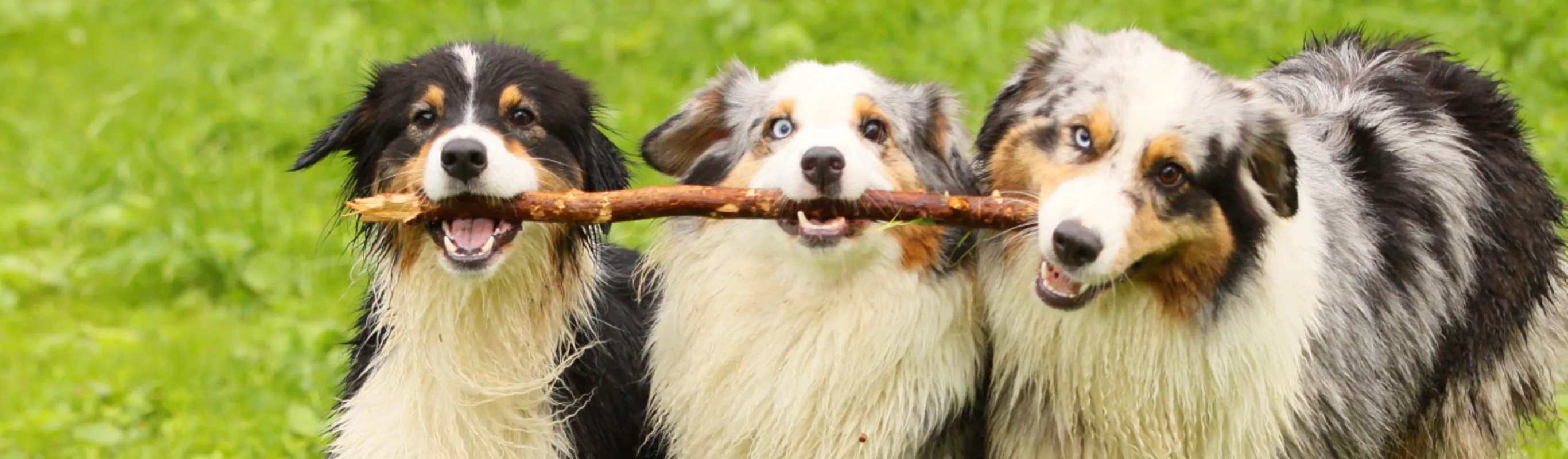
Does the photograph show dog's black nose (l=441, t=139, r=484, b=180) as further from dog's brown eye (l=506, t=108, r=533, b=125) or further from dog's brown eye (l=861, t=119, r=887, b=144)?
dog's brown eye (l=861, t=119, r=887, b=144)

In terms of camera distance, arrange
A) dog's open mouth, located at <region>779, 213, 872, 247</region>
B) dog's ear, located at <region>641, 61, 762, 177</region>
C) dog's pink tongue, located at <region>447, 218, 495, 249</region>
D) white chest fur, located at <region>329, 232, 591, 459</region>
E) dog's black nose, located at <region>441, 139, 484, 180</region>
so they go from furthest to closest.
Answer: dog's ear, located at <region>641, 61, 762, 177</region> → white chest fur, located at <region>329, 232, 591, 459</region> → dog's pink tongue, located at <region>447, 218, 495, 249</region> → dog's open mouth, located at <region>779, 213, 872, 247</region> → dog's black nose, located at <region>441, 139, 484, 180</region>

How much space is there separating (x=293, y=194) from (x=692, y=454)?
5.10m

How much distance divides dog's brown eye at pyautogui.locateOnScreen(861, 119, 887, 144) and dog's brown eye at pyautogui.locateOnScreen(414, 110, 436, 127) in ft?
4.07

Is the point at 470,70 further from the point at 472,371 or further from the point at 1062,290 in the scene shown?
the point at 1062,290

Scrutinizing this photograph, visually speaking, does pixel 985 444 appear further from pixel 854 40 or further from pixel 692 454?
pixel 854 40

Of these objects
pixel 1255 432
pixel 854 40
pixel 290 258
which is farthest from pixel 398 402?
pixel 854 40

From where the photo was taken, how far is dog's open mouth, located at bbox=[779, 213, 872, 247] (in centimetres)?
470

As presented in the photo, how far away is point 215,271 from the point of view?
8.75 meters

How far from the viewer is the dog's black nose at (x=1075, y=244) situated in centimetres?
414

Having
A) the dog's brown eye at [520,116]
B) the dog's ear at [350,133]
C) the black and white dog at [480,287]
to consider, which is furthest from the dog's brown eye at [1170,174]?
the dog's ear at [350,133]

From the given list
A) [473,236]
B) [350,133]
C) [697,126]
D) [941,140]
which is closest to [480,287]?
[473,236]

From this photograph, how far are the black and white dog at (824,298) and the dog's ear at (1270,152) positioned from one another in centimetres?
84

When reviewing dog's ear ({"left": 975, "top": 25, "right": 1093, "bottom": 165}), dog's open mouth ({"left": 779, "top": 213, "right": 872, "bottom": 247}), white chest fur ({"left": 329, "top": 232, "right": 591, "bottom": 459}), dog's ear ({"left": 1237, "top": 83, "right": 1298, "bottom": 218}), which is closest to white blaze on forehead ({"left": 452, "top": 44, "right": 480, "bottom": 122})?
white chest fur ({"left": 329, "top": 232, "right": 591, "bottom": 459})

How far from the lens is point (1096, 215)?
418cm
